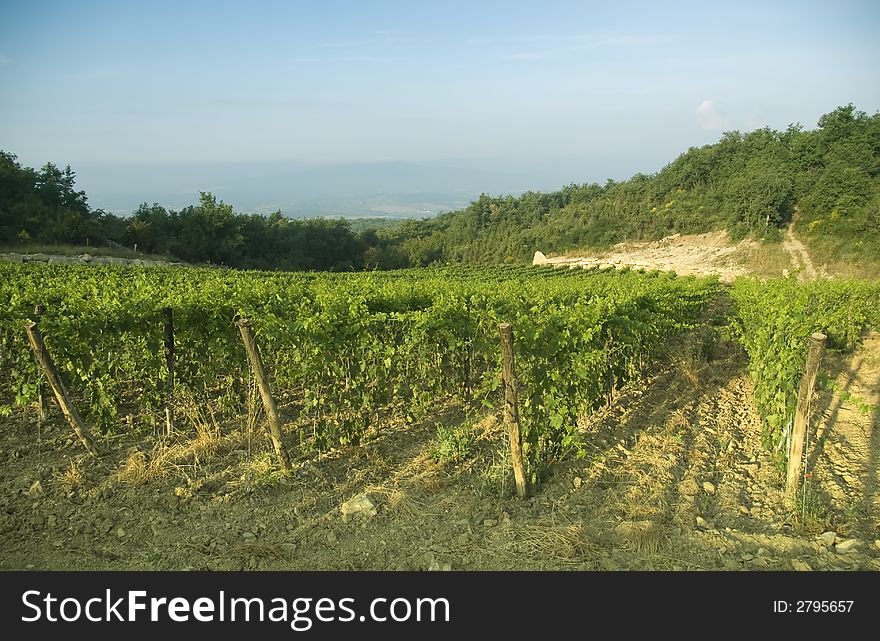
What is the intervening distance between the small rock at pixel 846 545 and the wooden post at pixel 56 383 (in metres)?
6.93

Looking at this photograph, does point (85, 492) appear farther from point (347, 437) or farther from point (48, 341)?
point (347, 437)

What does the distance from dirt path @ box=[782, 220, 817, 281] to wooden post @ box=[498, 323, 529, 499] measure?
3907cm

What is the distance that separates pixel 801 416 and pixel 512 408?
2.60 m

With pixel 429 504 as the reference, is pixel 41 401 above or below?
above

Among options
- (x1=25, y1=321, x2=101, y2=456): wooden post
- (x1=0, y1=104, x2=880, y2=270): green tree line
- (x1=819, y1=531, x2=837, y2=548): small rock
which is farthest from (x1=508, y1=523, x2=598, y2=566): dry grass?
(x1=0, y1=104, x2=880, y2=270): green tree line

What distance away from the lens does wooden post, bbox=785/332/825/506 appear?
4500 mm

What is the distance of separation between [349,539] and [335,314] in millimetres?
2557

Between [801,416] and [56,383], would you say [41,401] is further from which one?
[801,416]

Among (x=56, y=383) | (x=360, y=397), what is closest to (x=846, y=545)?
(x=360, y=397)

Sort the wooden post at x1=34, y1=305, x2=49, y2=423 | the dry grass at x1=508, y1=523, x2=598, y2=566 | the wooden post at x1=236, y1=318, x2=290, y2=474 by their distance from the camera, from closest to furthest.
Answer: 1. the dry grass at x1=508, y1=523, x2=598, y2=566
2. the wooden post at x1=236, y1=318, x2=290, y2=474
3. the wooden post at x1=34, y1=305, x2=49, y2=423

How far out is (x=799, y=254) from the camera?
134 ft

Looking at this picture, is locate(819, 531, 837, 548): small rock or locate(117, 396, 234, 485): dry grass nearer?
locate(819, 531, 837, 548): small rock

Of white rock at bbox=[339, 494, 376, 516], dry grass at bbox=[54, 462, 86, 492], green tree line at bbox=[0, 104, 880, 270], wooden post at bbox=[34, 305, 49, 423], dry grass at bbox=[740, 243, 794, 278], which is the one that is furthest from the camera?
green tree line at bbox=[0, 104, 880, 270]

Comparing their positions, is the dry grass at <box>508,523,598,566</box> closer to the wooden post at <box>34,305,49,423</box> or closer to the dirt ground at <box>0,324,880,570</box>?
the dirt ground at <box>0,324,880,570</box>
